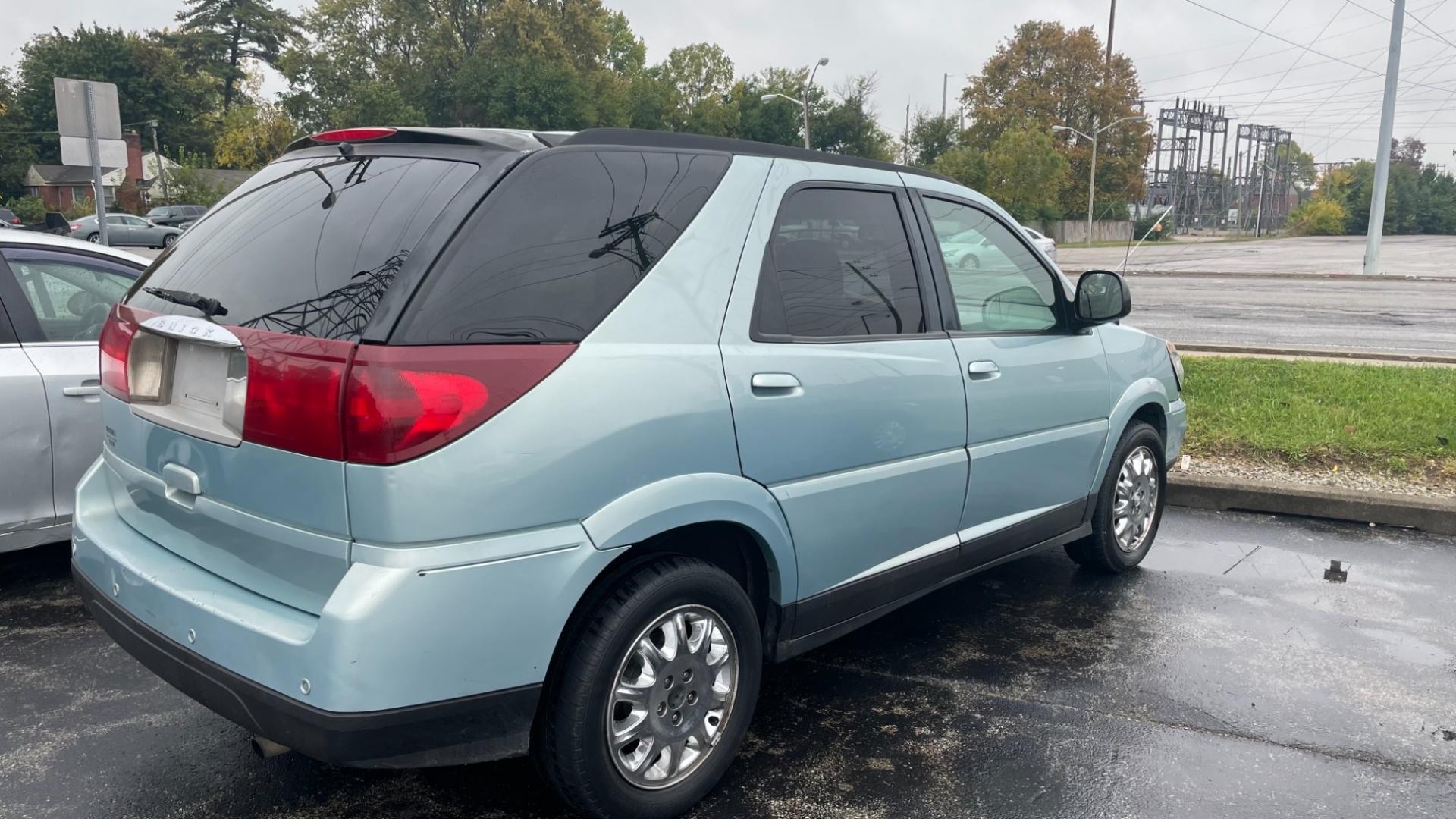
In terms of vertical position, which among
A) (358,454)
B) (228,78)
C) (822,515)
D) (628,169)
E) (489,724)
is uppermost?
(228,78)

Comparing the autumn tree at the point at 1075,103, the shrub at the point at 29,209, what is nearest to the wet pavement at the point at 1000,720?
the shrub at the point at 29,209

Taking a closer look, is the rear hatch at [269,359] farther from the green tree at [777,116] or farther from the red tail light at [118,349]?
the green tree at [777,116]

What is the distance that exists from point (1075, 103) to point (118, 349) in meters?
77.9

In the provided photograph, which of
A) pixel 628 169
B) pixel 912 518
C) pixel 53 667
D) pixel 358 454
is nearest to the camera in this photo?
pixel 358 454

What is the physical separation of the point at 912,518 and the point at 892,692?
26.3 inches

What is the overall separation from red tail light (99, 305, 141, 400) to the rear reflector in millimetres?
718

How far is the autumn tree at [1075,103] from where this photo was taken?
7244cm

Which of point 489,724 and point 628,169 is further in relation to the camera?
point 628,169

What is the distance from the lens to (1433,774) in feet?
10.4

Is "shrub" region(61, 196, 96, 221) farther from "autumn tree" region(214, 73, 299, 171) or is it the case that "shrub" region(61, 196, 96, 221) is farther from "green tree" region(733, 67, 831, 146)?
"green tree" region(733, 67, 831, 146)

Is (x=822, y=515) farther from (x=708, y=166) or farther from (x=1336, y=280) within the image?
(x=1336, y=280)

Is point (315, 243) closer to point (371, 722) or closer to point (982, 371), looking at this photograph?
point (371, 722)

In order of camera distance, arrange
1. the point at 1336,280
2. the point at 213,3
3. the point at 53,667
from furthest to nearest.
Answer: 1. the point at 213,3
2. the point at 1336,280
3. the point at 53,667

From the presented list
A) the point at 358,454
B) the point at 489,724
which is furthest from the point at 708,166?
the point at 489,724
